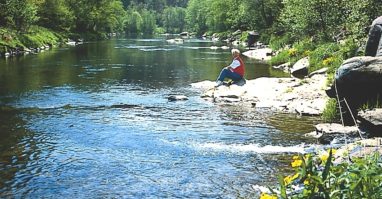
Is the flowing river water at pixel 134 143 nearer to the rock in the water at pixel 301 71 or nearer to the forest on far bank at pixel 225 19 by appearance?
the rock in the water at pixel 301 71

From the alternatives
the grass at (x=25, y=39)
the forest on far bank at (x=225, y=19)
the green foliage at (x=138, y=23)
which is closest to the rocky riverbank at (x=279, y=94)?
the forest on far bank at (x=225, y=19)

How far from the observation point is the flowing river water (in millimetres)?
10844

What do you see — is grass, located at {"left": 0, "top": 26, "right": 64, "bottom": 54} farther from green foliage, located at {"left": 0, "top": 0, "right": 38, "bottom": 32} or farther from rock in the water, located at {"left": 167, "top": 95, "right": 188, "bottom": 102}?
rock in the water, located at {"left": 167, "top": 95, "right": 188, "bottom": 102}

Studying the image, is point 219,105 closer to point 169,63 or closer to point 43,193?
point 43,193

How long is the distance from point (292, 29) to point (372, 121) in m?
33.3

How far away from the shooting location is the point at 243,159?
1278 centimetres

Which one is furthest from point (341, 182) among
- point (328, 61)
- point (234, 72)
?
point (328, 61)

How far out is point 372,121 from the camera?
13.6 meters

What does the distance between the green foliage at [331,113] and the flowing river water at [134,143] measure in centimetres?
63

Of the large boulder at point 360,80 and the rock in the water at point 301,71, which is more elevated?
the large boulder at point 360,80

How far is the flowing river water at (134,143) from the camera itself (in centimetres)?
1084

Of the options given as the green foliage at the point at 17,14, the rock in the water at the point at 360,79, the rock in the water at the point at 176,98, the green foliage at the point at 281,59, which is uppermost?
the green foliage at the point at 17,14

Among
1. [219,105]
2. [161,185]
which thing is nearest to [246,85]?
[219,105]

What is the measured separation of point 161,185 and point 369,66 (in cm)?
814
